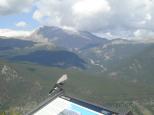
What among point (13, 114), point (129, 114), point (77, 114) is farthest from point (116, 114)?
point (13, 114)

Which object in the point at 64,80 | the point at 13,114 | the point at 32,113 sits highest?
the point at 64,80

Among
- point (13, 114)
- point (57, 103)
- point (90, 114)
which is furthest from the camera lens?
point (13, 114)

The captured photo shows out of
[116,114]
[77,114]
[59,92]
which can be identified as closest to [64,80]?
[59,92]

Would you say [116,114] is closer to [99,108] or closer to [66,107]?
[99,108]

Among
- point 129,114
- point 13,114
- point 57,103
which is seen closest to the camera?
point 129,114

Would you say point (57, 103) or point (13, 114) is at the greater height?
point (57, 103)

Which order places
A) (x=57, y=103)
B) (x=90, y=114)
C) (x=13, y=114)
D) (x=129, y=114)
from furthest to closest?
(x=13, y=114)
(x=57, y=103)
(x=90, y=114)
(x=129, y=114)

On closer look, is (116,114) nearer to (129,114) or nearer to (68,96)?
(129,114)

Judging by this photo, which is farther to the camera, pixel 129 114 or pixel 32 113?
pixel 32 113

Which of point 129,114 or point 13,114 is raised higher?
point 129,114
